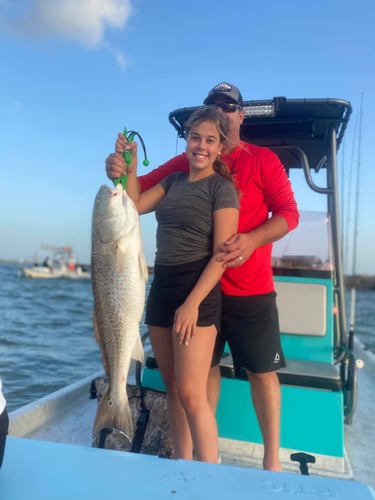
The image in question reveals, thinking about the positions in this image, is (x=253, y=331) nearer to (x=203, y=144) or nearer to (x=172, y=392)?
(x=172, y=392)

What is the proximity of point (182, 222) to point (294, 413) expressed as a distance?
67.9 inches

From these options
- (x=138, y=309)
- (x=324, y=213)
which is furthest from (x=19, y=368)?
(x=138, y=309)

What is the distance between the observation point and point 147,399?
11.1 ft

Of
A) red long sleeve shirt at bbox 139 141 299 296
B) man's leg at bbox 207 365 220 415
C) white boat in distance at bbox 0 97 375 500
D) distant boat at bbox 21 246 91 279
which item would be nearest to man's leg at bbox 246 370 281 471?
white boat in distance at bbox 0 97 375 500

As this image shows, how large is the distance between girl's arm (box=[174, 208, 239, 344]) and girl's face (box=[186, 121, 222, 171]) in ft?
1.09

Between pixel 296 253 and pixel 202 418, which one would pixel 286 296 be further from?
pixel 202 418

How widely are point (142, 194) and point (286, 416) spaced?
6.27ft

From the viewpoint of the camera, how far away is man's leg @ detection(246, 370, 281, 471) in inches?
109

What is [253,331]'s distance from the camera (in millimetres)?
2783

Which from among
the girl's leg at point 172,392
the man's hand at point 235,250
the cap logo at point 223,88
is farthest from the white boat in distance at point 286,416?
the man's hand at point 235,250

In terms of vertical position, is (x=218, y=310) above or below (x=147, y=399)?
above

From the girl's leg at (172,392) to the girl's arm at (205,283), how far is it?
0.86ft

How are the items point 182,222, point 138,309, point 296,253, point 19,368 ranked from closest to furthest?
point 138,309, point 182,222, point 296,253, point 19,368

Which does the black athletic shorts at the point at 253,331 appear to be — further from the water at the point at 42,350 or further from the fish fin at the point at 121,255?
the water at the point at 42,350
